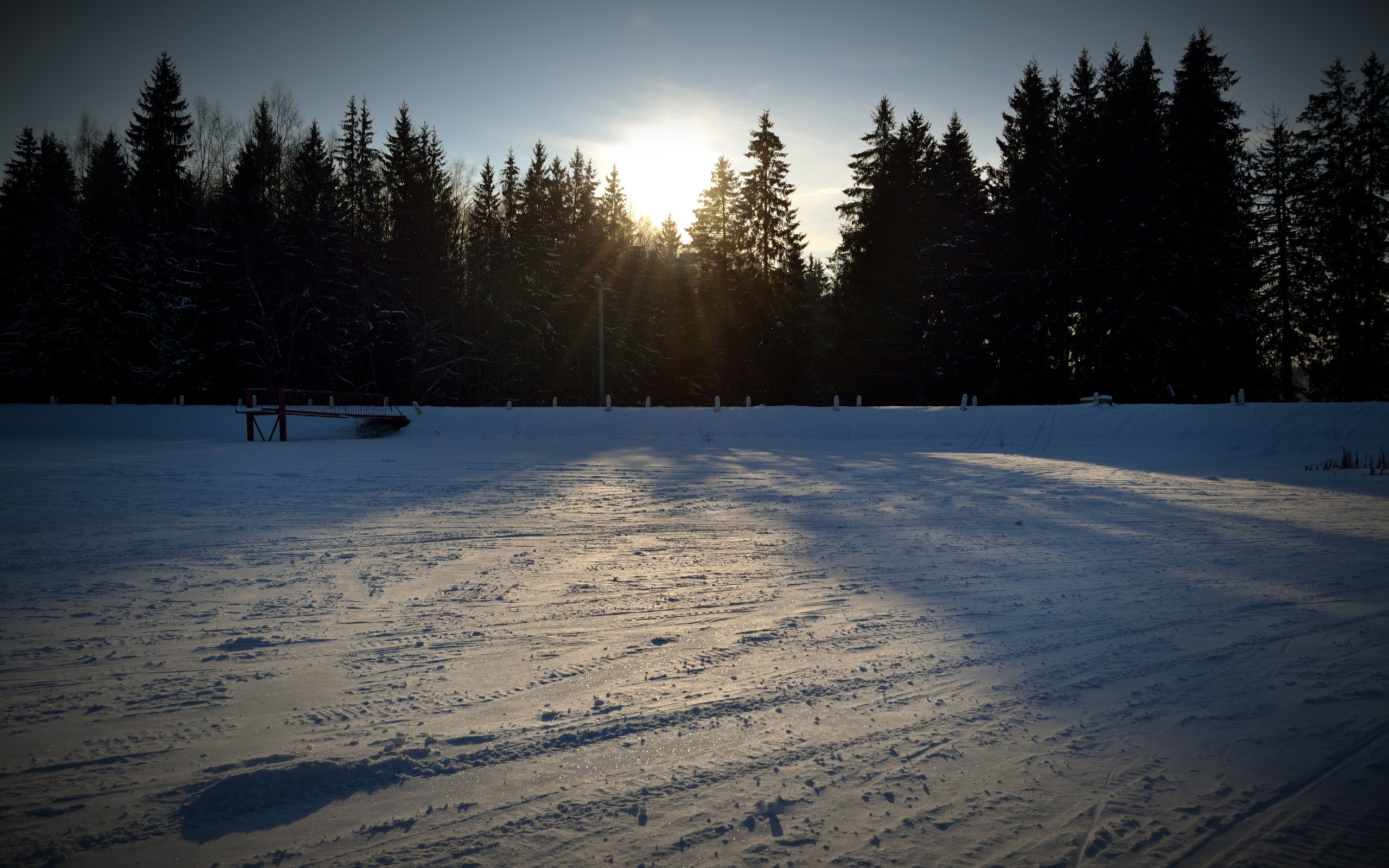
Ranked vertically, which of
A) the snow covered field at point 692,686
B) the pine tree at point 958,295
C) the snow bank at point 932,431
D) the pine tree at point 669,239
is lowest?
the snow covered field at point 692,686

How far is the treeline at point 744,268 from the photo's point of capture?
29.6m

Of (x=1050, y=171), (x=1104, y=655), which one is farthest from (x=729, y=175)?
(x=1104, y=655)

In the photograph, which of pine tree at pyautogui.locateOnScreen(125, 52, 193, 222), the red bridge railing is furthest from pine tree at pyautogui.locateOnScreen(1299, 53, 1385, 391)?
pine tree at pyautogui.locateOnScreen(125, 52, 193, 222)

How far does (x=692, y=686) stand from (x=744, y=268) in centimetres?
3851

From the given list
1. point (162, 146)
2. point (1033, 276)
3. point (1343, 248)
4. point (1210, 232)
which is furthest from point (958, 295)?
point (162, 146)

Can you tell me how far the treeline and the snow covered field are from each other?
25088 millimetres

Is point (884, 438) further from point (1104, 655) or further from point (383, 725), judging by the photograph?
point (383, 725)

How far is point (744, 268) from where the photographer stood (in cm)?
3997

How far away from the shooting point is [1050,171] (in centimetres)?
3272

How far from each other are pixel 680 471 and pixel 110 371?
38524 millimetres

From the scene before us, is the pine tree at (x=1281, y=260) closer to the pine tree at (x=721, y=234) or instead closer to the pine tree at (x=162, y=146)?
the pine tree at (x=721, y=234)

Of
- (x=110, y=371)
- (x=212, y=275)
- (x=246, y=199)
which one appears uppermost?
(x=246, y=199)

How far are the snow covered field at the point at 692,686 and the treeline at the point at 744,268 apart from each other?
2509 centimetres

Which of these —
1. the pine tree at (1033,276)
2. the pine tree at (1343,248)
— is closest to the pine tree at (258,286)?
the pine tree at (1033,276)
